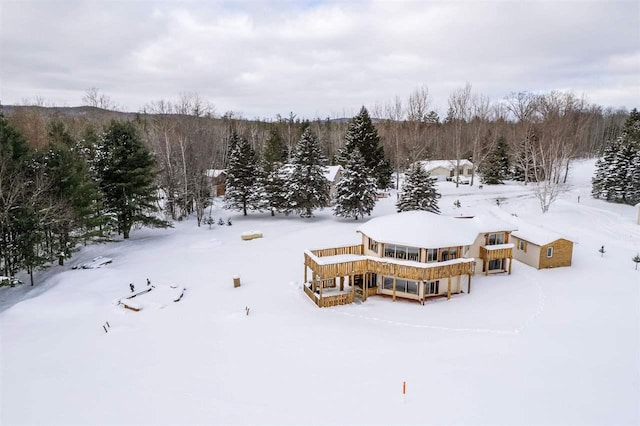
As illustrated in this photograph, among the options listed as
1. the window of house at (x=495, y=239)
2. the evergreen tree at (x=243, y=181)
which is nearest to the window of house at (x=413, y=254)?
the window of house at (x=495, y=239)

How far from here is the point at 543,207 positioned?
126 ft

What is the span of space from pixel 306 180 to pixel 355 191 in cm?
533

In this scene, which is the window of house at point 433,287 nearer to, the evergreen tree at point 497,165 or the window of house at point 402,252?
the window of house at point 402,252

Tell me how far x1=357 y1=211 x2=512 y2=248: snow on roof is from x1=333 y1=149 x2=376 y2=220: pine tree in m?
13.5

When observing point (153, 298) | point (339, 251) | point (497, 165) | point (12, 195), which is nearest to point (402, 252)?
point (339, 251)

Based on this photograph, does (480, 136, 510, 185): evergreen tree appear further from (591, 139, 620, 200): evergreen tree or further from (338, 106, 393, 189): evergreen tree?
(338, 106, 393, 189): evergreen tree

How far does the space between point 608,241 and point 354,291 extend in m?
22.7

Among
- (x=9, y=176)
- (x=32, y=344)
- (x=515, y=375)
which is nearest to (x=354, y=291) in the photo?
(x=515, y=375)

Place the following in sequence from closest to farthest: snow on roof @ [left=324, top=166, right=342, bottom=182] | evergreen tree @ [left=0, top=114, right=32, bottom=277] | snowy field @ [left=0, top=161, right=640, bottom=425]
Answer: snowy field @ [left=0, top=161, right=640, bottom=425] < evergreen tree @ [left=0, top=114, right=32, bottom=277] < snow on roof @ [left=324, top=166, right=342, bottom=182]

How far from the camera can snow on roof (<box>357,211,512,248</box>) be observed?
805 inches

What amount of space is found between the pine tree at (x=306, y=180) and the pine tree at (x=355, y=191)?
2.70 meters

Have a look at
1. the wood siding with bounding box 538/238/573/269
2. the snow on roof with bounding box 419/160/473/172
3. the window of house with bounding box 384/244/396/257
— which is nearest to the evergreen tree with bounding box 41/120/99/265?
the window of house with bounding box 384/244/396/257

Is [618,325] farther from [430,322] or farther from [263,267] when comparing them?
[263,267]

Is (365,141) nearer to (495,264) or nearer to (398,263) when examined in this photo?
(495,264)
